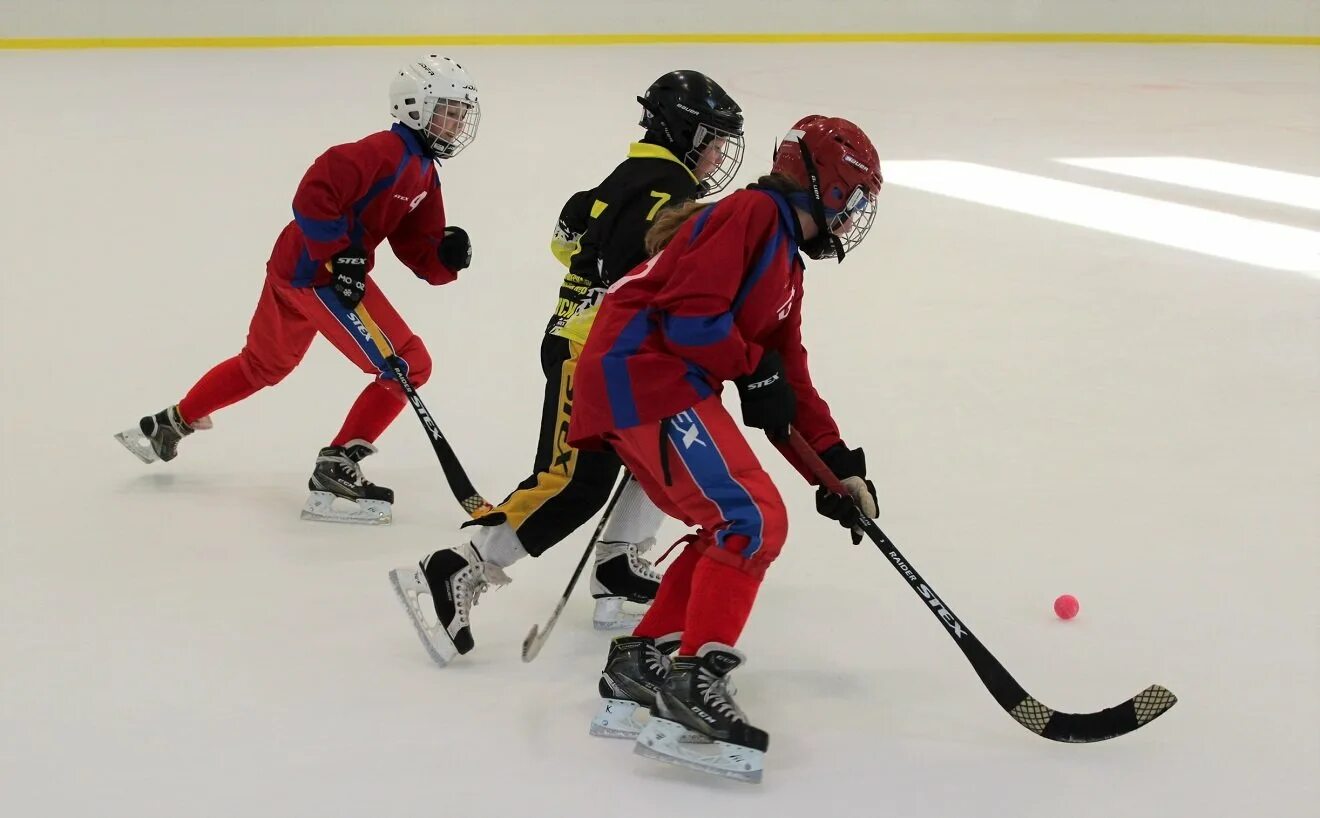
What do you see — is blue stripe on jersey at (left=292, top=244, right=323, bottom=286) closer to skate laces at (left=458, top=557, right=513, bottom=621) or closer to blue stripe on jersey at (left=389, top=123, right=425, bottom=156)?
blue stripe on jersey at (left=389, top=123, right=425, bottom=156)

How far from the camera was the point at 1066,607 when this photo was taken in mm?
2895

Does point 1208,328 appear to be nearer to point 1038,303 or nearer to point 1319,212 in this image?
point 1038,303

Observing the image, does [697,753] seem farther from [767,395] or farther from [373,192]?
[373,192]

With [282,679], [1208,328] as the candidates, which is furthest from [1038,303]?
[282,679]

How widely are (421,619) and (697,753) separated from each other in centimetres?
67

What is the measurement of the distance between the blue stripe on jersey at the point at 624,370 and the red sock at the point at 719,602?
0.27 metres

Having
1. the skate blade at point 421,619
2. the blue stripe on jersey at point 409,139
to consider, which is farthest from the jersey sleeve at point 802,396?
the blue stripe on jersey at point 409,139

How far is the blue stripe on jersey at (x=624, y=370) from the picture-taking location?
7.79 ft

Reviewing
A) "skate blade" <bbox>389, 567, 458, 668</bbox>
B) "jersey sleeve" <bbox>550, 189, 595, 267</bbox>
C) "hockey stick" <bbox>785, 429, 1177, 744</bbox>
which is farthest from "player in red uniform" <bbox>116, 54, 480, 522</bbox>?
"hockey stick" <bbox>785, 429, 1177, 744</bbox>

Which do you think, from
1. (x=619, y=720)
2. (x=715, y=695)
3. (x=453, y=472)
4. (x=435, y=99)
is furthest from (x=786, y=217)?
(x=435, y=99)

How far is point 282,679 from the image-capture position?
2.66m

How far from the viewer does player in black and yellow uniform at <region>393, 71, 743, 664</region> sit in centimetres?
272

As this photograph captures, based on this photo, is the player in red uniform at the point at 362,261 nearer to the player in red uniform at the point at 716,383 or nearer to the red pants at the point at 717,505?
the player in red uniform at the point at 716,383

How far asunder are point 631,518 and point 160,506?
1.31 m
